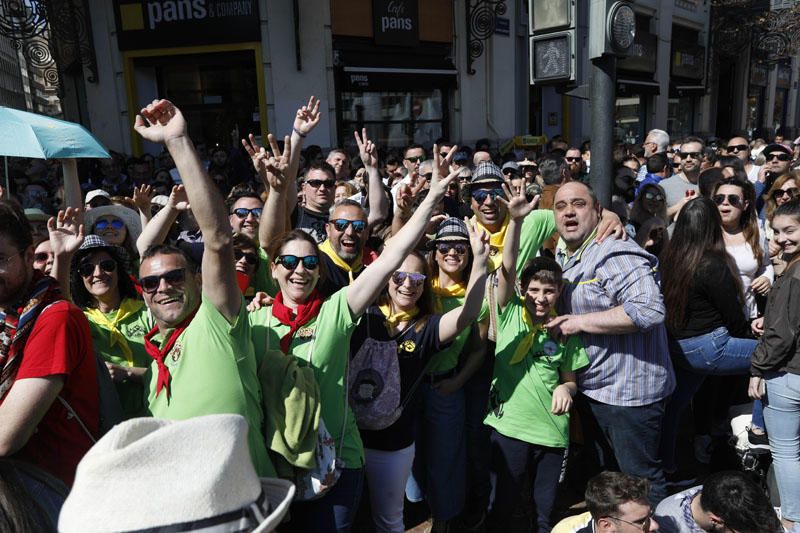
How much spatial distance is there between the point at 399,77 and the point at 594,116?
9.64 metres

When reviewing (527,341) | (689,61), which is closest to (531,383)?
(527,341)

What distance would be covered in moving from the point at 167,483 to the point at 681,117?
25177mm

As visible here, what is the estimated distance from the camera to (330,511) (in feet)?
8.07

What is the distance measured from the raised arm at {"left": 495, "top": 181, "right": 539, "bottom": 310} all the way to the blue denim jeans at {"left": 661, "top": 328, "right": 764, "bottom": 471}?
1142 mm

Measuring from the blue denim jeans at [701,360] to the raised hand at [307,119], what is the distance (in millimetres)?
2501

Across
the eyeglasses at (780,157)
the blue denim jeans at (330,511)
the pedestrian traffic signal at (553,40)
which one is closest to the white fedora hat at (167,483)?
the blue denim jeans at (330,511)

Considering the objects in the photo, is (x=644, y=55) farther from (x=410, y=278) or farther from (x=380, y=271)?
(x=380, y=271)

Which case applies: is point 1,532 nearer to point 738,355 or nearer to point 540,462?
point 540,462

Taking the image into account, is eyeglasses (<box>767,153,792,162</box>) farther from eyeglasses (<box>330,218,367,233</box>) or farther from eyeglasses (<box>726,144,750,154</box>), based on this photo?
eyeglasses (<box>330,218,367,233</box>)

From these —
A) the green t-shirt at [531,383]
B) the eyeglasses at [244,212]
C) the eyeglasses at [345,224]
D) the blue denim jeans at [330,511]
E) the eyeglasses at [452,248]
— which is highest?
the eyeglasses at [244,212]

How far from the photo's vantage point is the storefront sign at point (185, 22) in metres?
11.2

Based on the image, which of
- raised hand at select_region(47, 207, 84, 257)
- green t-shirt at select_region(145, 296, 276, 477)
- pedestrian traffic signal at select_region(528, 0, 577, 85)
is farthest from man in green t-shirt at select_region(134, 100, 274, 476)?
pedestrian traffic signal at select_region(528, 0, 577, 85)

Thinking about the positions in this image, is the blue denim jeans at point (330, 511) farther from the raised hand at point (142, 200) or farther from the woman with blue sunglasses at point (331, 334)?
the raised hand at point (142, 200)

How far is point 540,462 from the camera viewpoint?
3121 millimetres
